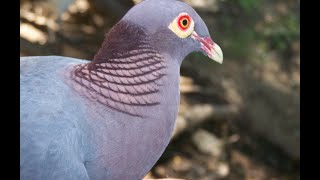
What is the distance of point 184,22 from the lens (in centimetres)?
75

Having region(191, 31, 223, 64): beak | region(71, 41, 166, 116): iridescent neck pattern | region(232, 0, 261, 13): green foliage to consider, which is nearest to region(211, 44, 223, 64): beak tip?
region(191, 31, 223, 64): beak

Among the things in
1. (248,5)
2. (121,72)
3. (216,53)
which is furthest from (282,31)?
(121,72)

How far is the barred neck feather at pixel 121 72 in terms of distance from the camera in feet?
2.33

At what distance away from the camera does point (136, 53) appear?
0.72m

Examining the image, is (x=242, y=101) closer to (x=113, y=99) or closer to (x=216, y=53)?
(x=216, y=53)

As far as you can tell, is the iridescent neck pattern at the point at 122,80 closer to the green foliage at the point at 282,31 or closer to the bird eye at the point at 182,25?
the bird eye at the point at 182,25

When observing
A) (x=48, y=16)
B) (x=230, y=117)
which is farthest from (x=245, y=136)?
(x=48, y=16)

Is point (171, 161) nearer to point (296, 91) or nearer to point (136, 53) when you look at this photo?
point (296, 91)

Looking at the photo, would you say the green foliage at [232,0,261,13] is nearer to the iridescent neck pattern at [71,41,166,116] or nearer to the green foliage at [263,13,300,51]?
the green foliage at [263,13,300,51]

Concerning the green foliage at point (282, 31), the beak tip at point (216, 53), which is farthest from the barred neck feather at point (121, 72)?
the green foliage at point (282, 31)

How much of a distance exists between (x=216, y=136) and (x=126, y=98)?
3.95ft

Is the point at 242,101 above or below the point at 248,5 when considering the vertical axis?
below

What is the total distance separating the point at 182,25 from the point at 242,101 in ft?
3.99

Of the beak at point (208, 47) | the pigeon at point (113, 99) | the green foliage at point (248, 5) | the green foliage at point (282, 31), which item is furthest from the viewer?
the green foliage at point (282, 31)
